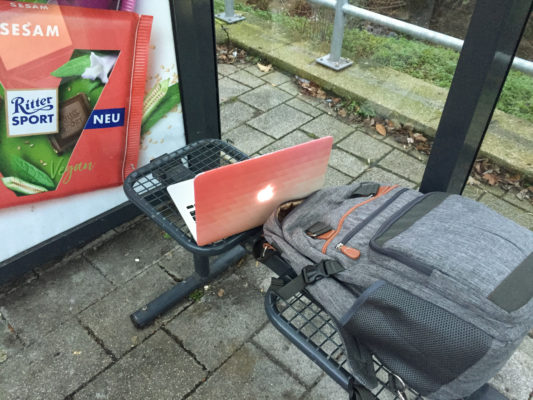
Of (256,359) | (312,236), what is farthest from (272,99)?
(312,236)

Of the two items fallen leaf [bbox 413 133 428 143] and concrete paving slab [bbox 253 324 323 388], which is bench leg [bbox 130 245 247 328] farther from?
fallen leaf [bbox 413 133 428 143]

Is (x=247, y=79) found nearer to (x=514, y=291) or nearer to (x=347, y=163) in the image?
(x=347, y=163)

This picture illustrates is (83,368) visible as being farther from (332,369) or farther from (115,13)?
(115,13)

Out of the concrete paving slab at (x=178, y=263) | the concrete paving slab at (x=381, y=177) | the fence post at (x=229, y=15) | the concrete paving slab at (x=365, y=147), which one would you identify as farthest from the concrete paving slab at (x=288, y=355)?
the fence post at (x=229, y=15)

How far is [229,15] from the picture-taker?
192 inches

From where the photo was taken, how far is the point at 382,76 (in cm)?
389

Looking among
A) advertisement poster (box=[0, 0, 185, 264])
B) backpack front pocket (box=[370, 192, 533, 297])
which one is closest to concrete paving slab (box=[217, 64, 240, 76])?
advertisement poster (box=[0, 0, 185, 264])

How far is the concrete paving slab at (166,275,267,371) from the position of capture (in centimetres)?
199

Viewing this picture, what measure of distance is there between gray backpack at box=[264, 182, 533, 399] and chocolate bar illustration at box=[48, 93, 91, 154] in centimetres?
108

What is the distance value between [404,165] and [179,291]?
1826 millimetres

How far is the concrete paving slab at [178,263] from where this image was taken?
2.31 m

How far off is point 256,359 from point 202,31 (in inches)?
58.7

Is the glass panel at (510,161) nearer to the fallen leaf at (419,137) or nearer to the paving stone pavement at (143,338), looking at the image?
the paving stone pavement at (143,338)

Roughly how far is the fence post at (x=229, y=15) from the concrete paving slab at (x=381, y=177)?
2.65 meters
